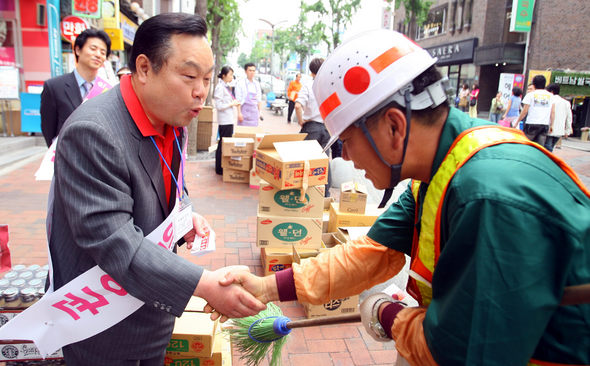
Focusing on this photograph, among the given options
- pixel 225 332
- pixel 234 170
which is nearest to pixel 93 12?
pixel 234 170

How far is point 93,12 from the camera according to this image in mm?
9570

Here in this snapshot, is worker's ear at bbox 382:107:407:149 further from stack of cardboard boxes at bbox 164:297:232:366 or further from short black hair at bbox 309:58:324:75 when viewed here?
short black hair at bbox 309:58:324:75

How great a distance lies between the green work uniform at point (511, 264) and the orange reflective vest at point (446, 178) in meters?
0.04

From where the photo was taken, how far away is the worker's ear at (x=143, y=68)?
1.50 metres

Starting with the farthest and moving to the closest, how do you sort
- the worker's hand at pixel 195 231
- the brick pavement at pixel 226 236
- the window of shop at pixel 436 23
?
the window of shop at pixel 436 23, the brick pavement at pixel 226 236, the worker's hand at pixel 195 231

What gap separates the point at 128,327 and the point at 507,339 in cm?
126

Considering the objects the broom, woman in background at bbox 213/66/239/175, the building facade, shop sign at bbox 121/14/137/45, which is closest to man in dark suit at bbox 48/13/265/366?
the broom

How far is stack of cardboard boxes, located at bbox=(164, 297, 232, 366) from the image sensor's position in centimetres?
237

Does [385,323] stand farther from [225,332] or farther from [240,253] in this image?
[240,253]

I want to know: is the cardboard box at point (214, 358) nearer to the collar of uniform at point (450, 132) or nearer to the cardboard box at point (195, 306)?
the cardboard box at point (195, 306)

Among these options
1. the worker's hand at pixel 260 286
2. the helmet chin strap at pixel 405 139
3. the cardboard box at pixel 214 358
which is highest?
the helmet chin strap at pixel 405 139

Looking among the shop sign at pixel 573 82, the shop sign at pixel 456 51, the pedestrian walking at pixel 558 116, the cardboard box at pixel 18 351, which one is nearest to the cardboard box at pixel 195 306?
the cardboard box at pixel 18 351

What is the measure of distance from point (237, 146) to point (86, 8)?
5.59 m

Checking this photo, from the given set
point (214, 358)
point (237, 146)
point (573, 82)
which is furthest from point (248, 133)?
point (573, 82)
